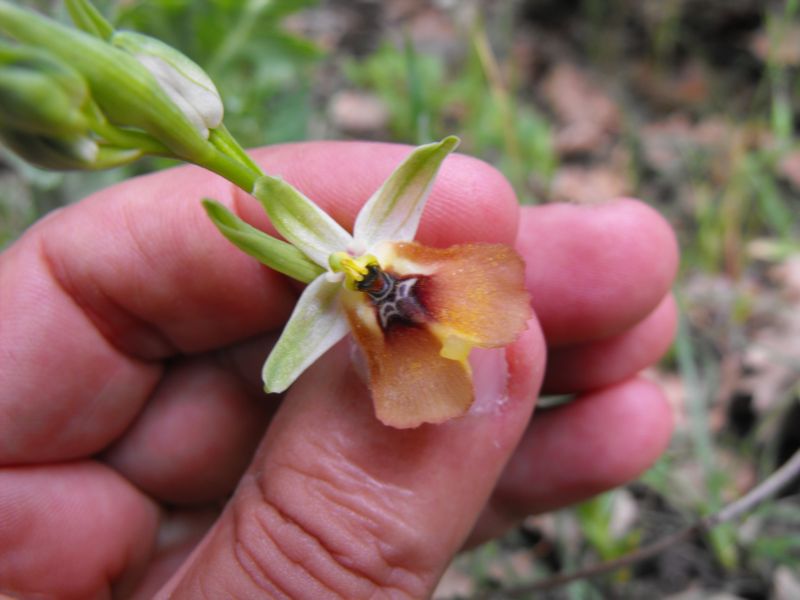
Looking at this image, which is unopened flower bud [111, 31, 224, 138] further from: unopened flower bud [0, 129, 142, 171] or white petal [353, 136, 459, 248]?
white petal [353, 136, 459, 248]

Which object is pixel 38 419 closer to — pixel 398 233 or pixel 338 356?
pixel 338 356

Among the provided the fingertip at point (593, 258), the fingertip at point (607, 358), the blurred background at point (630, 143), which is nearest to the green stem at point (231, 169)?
the fingertip at point (593, 258)

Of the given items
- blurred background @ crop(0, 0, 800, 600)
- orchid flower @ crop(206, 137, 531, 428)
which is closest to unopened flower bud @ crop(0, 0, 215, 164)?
orchid flower @ crop(206, 137, 531, 428)

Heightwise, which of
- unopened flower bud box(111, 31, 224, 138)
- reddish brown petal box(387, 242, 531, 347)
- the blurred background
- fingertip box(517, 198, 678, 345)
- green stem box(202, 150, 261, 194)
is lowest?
the blurred background

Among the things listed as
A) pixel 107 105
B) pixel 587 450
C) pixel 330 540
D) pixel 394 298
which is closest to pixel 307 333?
pixel 394 298

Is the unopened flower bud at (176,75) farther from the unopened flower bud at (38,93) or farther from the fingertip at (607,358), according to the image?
the fingertip at (607,358)
